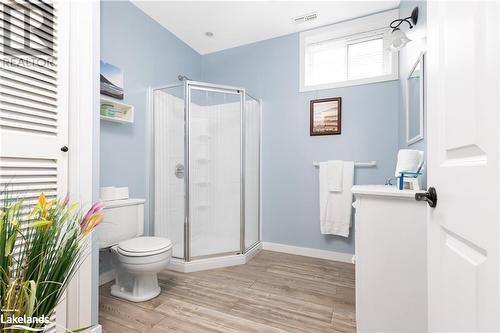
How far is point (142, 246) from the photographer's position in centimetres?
171

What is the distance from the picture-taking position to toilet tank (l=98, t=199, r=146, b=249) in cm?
179

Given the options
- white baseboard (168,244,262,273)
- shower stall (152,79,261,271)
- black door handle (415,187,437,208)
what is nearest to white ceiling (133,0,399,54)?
shower stall (152,79,261,271)

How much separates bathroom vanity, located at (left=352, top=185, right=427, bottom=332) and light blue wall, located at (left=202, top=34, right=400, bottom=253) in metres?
1.27

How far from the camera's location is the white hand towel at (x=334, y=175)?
2402 millimetres

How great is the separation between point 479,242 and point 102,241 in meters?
2.10

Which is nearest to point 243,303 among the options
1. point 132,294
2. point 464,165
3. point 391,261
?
point 132,294

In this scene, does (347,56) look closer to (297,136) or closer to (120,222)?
(297,136)

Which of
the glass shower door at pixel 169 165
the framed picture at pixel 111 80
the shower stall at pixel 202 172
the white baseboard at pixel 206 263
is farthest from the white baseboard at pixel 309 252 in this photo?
the framed picture at pixel 111 80

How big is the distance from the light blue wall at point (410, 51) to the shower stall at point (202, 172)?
1.51 metres

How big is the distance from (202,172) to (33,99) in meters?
1.47

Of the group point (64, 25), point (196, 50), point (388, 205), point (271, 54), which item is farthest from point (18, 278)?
point (196, 50)

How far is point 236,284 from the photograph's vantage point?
195 cm

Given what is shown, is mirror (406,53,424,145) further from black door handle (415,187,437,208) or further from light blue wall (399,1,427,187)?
black door handle (415,187,437,208)

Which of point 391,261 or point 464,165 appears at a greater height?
point 464,165
